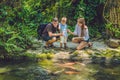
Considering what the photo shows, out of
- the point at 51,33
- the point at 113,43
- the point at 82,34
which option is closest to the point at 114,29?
the point at 113,43

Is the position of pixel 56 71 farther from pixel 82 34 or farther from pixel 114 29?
pixel 114 29

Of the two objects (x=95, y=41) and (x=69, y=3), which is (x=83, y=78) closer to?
(x=95, y=41)

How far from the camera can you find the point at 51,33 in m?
13.8

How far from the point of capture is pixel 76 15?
17109 millimetres

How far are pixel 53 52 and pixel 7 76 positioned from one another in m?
3.16

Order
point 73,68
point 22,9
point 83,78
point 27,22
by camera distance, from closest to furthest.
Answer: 1. point 83,78
2. point 73,68
3. point 22,9
4. point 27,22

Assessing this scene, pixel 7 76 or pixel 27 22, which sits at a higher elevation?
pixel 27 22

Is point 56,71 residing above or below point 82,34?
below

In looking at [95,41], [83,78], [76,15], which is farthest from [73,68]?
[76,15]

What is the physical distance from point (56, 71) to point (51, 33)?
8.38 ft

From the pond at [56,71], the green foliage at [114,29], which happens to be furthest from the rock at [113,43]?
the pond at [56,71]

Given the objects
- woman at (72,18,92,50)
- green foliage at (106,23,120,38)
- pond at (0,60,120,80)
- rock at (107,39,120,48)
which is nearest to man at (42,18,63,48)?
woman at (72,18,92,50)

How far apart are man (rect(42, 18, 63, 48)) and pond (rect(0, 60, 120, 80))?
1255 millimetres

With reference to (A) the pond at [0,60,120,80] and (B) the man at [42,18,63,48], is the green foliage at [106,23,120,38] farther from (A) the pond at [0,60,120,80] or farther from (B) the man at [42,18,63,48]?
(A) the pond at [0,60,120,80]
